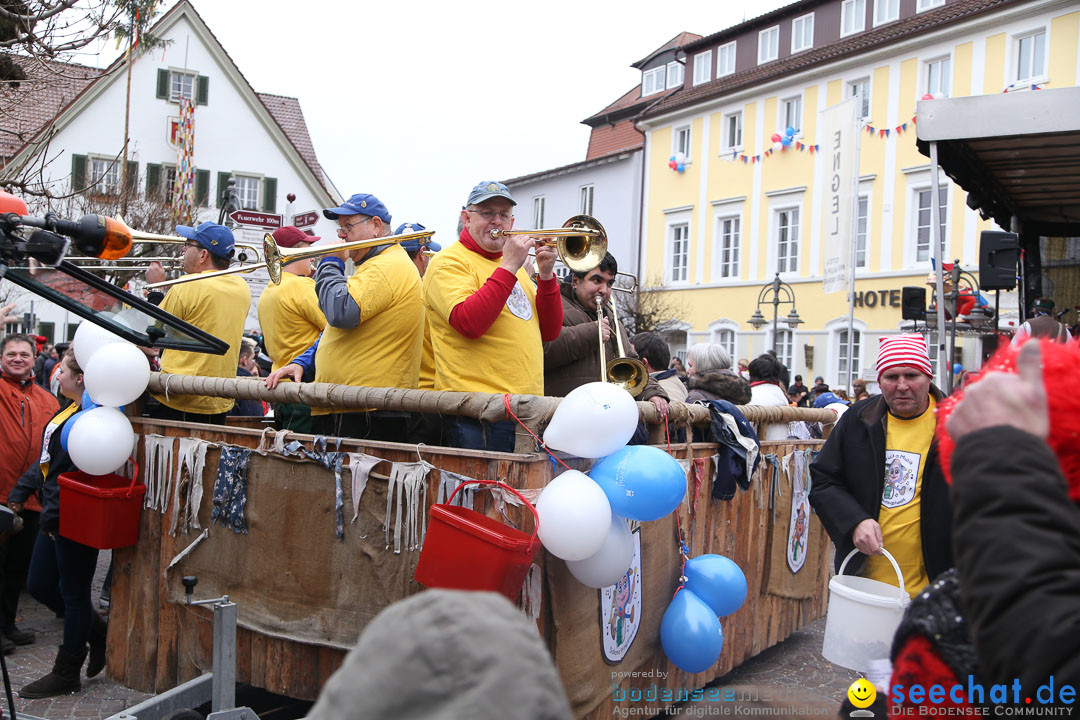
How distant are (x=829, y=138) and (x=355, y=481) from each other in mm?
20352

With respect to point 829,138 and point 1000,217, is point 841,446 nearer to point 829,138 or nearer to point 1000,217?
point 1000,217

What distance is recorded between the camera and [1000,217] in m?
7.21

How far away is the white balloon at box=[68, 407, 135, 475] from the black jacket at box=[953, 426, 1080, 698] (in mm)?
3783

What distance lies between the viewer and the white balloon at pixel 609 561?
3.26m

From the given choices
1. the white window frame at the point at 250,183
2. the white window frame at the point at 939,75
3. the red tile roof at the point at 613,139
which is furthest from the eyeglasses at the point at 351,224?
the red tile roof at the point at 613,139

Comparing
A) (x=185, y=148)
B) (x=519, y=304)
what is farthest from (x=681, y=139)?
(x=519, y=304)

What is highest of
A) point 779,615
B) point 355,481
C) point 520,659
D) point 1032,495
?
point 1032,495

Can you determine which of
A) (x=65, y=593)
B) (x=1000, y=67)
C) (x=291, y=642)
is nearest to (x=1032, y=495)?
(x=291, y=642)

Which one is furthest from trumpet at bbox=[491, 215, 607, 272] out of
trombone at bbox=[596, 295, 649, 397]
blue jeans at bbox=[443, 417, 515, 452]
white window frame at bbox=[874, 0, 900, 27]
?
white window frame at bbox=[874, 0, 900, 27]

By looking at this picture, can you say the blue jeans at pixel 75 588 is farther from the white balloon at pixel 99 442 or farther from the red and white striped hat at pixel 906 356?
the red and white striped hat at pixel 906 356

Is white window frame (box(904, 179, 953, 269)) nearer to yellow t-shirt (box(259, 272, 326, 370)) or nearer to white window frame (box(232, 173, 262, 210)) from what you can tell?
white window frame (box(232, 173, 262, 210))

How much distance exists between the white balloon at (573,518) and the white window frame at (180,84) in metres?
28.5

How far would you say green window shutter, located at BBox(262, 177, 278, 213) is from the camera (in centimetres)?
2900

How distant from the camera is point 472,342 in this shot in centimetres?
386
